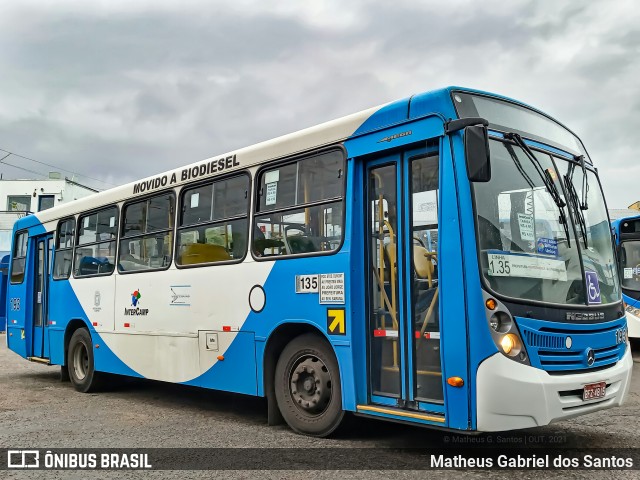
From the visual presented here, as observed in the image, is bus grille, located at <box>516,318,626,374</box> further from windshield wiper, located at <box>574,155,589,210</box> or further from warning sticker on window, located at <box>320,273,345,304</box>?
warning sticker on window, located at <box>320,273,345,304</box>

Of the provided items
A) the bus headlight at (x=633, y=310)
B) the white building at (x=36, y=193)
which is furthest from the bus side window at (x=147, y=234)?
the white building at (x=36, y=193)

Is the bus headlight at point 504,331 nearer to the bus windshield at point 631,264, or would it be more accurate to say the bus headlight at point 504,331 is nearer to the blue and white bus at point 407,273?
the blue and white bus at point 407,273

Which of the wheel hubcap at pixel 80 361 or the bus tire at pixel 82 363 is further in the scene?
the wheel hubcap at pixel 80 361

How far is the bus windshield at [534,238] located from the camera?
16.4 ft

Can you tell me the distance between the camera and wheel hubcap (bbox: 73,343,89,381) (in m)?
10.5

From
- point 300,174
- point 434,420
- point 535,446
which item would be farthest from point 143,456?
point 535,446

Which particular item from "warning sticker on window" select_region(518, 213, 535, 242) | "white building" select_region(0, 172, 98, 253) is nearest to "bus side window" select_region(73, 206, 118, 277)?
"warning sticker on window" select_region(518, 213, 535, 242)

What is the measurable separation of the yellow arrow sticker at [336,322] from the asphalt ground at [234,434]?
0.92m

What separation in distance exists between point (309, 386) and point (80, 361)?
5784mm

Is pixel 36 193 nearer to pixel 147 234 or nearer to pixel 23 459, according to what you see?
pixel 147 234

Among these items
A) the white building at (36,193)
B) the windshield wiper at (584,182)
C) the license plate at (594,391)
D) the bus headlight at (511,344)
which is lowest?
the license plate at (594,391)

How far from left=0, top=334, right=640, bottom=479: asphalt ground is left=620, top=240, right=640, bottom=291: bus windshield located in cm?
508

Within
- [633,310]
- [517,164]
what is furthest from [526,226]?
[633,310]

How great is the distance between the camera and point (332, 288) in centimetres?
603
